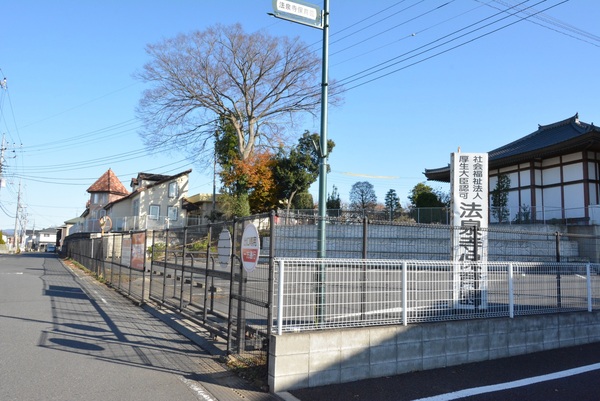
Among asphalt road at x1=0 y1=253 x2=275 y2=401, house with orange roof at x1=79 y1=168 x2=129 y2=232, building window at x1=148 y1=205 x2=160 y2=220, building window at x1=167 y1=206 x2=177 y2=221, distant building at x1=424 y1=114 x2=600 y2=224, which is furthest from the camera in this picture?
house with orange roof at x1=79 y1=168 x2=129 y2=232

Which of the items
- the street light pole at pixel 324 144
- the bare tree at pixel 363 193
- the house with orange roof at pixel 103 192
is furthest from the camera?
the bare tree at pixel 363 193

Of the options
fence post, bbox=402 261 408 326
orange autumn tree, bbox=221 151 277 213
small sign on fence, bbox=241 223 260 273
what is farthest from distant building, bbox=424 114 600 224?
small sign on fence, bbox=241 223 260 273

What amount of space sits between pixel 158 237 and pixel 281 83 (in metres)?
26.6

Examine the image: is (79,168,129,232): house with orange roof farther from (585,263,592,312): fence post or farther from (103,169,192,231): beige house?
(585,263,592,312): fence post

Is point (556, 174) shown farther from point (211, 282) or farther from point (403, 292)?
point (211, 282)

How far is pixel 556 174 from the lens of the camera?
2703 centimetres

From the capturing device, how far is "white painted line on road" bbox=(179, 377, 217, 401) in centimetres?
509

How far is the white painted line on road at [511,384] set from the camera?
507 cm

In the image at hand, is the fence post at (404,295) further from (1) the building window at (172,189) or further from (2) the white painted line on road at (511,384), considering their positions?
(1) the building window at (172,189)

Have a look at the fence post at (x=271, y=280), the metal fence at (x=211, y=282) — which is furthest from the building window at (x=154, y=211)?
the fence post at (x=271, y=280)

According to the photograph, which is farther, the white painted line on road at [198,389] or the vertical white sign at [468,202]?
the vertical white sign at [468,202]

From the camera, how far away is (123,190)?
60.3m

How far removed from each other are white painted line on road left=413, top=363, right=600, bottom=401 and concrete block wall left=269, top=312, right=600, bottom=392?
2.57 feet

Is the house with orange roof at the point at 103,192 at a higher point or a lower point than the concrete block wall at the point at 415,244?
higher
